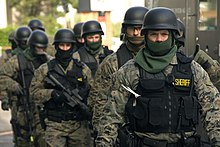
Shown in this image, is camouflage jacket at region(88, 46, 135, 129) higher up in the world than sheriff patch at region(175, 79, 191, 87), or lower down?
lower down

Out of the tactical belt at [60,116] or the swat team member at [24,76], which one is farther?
the swat team member at [24,76]

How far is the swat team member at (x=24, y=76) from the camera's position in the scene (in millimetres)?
8797

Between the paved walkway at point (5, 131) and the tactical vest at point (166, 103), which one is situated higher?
the tactical vest at point (166, 103)

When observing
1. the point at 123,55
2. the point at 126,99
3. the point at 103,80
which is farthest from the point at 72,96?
the point at 126,99

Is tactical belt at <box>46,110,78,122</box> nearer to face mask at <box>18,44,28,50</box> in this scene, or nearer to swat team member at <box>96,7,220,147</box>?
swat team member at <box>96,7,220,147</box>

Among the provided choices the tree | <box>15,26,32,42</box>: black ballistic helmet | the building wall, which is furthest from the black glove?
the building wall

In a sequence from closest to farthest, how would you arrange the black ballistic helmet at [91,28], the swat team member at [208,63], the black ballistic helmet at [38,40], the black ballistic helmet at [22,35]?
the swat team member at [208,63], the black ballistic helmet at [91,28], the black ballistic helmet at [38,40], the black ballistic helmet at [22,35]

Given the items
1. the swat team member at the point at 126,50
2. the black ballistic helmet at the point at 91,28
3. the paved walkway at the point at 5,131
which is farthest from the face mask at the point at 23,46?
the swat team member at the point at 126,50

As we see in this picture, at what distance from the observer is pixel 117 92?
4.34m

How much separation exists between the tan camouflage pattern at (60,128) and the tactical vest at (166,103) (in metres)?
2.74

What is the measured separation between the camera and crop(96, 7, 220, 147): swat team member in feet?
13.9

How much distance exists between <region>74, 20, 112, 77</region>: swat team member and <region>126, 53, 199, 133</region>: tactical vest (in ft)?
11.1

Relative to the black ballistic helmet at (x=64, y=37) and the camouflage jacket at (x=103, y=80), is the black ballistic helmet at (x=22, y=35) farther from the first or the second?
the camouflage jacket at (x=103, y=80)

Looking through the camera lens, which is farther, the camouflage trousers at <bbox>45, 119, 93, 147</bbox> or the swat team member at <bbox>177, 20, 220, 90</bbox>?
the camouflage trousers at <bbox>45, 119, 93, 147</bbox>
